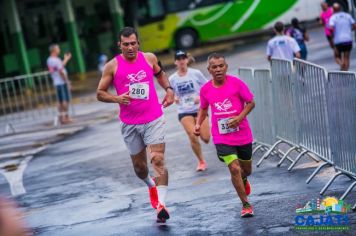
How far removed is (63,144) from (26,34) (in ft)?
73.9

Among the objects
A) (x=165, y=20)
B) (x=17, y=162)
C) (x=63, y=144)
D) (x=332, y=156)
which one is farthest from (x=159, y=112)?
(x=165, y=20)

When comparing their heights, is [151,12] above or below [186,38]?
above

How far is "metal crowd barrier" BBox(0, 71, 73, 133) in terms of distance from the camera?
22.6 meters

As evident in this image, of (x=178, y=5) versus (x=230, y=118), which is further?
(x=178, y=5)

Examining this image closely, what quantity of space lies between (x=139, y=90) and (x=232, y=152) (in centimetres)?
114

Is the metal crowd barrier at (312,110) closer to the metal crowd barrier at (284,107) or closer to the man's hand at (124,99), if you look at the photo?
the metal crowd barrier at (284,107)

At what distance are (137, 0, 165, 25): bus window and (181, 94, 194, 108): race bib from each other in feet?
89.2

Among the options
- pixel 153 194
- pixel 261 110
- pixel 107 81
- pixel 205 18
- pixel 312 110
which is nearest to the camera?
pixel 107 81

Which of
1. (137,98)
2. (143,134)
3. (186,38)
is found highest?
(137,98)

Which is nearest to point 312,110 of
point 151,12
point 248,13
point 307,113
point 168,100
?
point 307,113

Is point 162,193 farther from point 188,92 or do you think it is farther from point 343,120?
point 188,92

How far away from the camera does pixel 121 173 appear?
12.8 meters

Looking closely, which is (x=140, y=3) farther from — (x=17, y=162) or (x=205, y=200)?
(x=205, y=200)

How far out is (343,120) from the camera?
8688 mm
